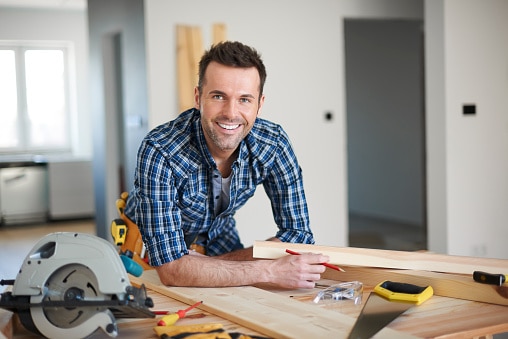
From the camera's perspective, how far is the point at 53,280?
5.07 feet

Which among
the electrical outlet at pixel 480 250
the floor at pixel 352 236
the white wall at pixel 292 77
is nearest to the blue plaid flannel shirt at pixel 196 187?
the white wall at pixel 292 77

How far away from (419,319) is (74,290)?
790mm

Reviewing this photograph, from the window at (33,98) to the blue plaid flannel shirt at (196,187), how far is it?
298 inches

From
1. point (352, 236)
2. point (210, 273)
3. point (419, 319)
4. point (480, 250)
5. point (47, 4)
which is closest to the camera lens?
point (419, 319)

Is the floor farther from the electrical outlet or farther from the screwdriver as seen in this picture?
the screwdriver

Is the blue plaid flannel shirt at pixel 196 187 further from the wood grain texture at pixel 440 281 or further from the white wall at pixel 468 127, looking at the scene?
the white wall at pixel 468 127

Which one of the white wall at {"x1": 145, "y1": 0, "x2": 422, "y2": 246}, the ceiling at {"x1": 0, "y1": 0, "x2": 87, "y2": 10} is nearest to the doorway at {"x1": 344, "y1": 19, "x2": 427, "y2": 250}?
the white wall at {"x1": 145, "y1": 0, "x2": 422, "y2": 246}

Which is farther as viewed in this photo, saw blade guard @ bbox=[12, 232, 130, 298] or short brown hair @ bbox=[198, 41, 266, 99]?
short brown hair @ bbox=[198, 41, 266, 99]

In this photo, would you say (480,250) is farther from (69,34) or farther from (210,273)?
(69,34)

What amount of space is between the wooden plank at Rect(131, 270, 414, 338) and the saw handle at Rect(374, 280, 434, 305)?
202 mm

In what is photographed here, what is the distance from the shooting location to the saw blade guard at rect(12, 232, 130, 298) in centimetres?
151

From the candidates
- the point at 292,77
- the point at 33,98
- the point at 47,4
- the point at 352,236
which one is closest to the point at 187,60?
the point at 292,77

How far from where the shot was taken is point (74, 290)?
5.03 feet

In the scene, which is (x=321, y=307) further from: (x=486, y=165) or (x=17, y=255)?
(x=17, y=255)
